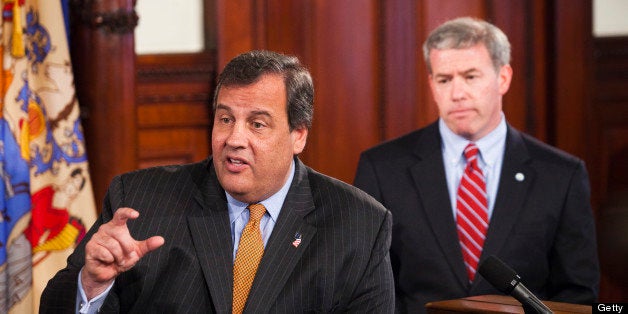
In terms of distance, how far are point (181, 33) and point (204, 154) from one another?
0.50 m

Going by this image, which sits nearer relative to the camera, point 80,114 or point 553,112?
point 80,114

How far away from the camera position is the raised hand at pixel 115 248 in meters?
2.04

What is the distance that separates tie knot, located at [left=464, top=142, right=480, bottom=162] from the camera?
3248 millimetres

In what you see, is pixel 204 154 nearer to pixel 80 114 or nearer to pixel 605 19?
pixel 80 114

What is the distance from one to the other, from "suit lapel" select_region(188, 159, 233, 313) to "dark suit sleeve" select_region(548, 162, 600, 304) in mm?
1258

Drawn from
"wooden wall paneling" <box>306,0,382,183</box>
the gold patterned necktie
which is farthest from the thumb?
"wooden wall paneling" <box>306,0,382,183</box>

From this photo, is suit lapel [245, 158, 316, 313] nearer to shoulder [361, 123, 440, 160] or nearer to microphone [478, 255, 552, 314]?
microphone [478, 255, 552, 314]

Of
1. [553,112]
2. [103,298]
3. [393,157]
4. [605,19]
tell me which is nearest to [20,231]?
[103,298]

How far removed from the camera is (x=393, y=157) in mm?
3344

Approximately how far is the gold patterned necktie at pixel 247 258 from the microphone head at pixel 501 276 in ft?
1.85

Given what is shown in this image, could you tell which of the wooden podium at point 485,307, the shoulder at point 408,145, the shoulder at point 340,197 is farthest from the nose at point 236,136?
the shoulder at point 408,145

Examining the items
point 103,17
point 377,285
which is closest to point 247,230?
point 377,285

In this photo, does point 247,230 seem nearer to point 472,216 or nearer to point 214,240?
point 214,240

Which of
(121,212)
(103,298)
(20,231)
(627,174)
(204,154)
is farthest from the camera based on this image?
(627,174)
